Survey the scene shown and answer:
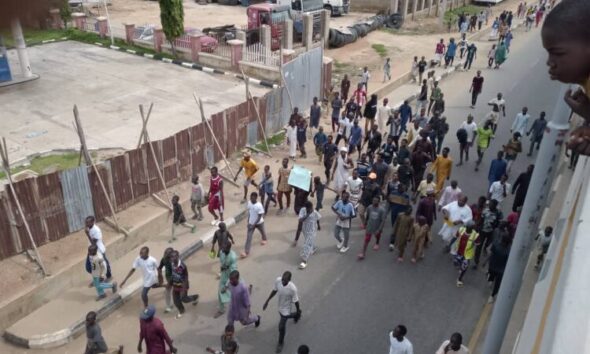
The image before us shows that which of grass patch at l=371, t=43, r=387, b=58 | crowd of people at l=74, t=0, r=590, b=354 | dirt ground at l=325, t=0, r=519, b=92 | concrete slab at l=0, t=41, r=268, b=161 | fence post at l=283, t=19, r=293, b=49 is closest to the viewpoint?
crowd of people at l=74, t=0, r=590, b=354

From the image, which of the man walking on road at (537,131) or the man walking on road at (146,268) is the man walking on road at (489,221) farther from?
the man walking on road at (146,268)

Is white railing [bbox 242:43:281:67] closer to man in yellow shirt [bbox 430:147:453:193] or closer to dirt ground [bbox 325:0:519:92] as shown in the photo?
dirt ground [bbox 325:0:519:92]

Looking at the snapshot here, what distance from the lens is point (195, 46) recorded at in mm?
21344

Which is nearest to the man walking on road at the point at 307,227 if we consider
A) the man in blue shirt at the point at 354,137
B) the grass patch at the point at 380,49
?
the man in blue shirt at the point at 354,137

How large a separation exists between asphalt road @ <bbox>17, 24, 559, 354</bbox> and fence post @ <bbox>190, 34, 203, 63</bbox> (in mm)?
12460

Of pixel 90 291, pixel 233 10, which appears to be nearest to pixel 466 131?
pixel 90 291

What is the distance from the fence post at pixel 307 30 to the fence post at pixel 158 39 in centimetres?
634

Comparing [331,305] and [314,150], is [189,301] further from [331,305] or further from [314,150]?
[314,150]

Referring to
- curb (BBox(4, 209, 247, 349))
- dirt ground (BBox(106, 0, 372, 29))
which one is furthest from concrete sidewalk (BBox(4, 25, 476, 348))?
dirt ground (BBox(106, 0, 372, 29))

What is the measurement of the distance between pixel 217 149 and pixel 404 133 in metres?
5.53

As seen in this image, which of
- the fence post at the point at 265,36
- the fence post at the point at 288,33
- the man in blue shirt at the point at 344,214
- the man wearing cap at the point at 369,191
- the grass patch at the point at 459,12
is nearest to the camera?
the man in blue shirt at the point at 344,214

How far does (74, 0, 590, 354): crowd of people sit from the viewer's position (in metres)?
7.30

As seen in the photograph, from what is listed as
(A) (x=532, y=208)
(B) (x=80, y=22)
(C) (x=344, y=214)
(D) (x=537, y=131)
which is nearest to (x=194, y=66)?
(B) (x=80, y=22)

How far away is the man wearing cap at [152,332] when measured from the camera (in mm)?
6527
